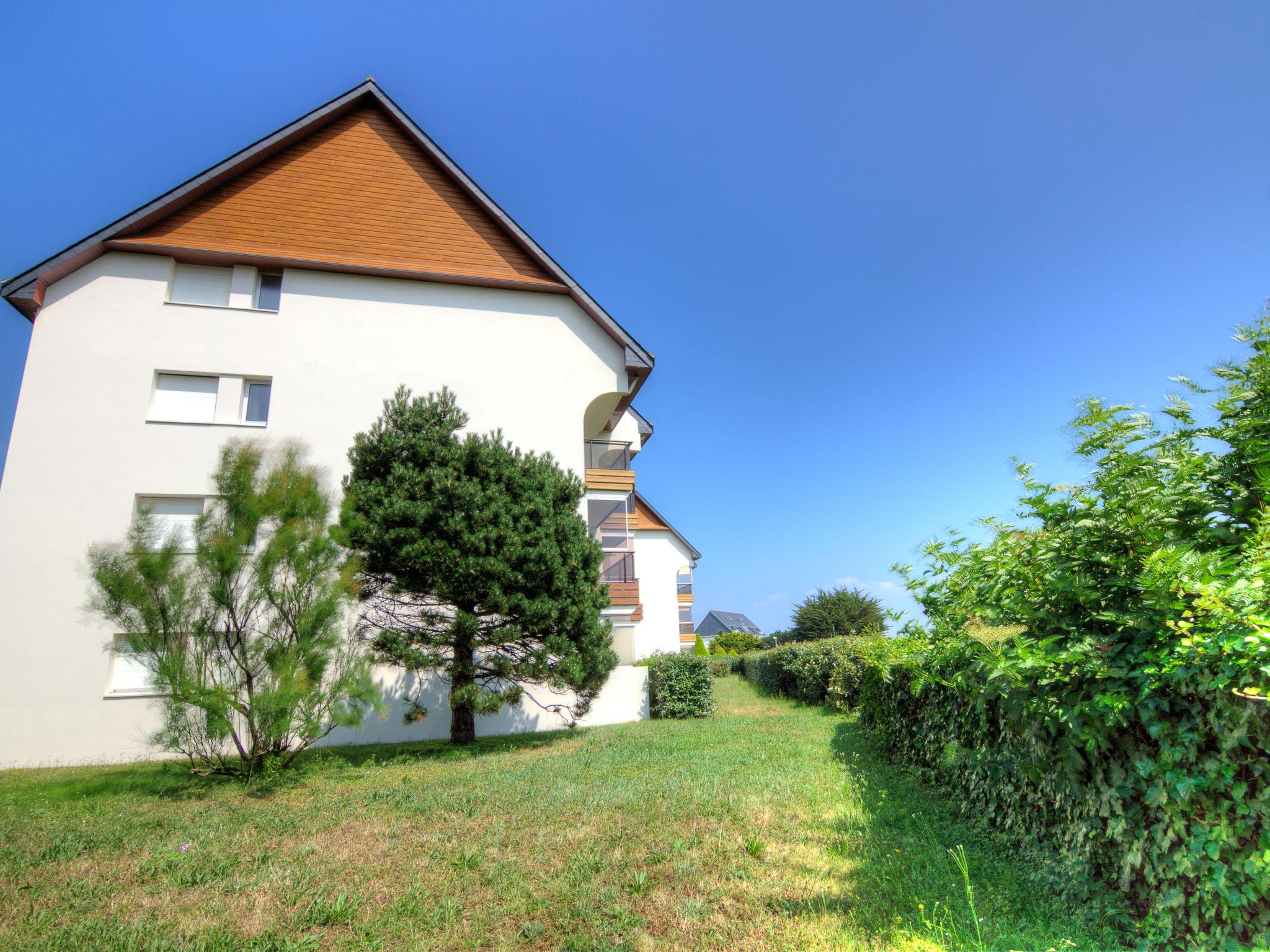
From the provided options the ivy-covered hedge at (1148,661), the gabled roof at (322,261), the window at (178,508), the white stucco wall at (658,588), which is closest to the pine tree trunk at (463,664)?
the window at (178,508)

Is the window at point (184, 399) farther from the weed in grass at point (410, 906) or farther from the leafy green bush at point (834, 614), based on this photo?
the leafy green bush at point (834, 614)

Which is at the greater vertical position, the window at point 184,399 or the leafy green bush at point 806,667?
the window at point 184,399

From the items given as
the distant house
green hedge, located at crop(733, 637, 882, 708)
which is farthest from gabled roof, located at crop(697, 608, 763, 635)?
green hedge, located at crop(733, 637, 882, 708)

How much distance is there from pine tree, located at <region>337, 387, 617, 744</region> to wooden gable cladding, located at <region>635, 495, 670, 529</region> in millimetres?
23802

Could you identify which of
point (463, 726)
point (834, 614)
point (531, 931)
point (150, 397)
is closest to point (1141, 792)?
point (531, 931)

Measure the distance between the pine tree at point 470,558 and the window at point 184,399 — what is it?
4707 mm

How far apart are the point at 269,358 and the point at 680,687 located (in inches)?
491

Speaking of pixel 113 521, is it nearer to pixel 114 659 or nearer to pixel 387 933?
pixel 114 659

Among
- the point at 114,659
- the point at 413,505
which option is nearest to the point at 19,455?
the point at 114,659

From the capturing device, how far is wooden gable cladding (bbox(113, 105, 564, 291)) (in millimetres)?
14523

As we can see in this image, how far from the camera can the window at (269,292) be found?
48.1 feet

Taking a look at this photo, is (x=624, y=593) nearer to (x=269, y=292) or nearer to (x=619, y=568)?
(x=619, y=568)

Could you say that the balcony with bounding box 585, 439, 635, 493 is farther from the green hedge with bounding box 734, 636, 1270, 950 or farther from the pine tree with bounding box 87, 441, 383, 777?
the green hedge with bounding box 734, 636, 1270, 950

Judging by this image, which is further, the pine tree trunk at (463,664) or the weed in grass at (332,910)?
the pine tree trunk at (463,664)
